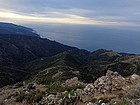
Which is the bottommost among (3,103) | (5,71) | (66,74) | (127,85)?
(5,71)

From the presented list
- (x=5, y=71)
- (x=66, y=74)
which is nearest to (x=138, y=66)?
(x=66, y=74)

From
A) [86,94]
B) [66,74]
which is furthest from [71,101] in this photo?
[66,74]

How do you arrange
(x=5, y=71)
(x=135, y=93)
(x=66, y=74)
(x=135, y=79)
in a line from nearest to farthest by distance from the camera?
(x=135, y=93)
(x=135, y=79)
(x=66, y=74)
(x=5, y=71)

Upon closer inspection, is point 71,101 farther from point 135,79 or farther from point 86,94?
point 135,79

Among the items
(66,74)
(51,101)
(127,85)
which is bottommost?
(66,74)

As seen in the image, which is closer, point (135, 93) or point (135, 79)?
point (135, 93)

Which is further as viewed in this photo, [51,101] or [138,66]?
[138,66]

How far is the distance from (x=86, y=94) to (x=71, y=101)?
2.76 meters

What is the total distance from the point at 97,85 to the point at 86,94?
2.01 meters

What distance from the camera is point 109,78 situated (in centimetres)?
3566

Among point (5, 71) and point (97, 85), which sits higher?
point (97, 85)

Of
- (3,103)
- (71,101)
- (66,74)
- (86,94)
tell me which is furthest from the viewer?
(66,74)

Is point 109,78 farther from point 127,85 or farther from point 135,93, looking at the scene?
point 135,93

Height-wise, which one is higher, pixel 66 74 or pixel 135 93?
pixel 135 93
